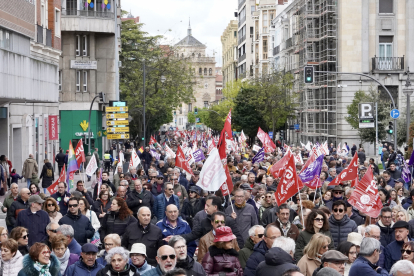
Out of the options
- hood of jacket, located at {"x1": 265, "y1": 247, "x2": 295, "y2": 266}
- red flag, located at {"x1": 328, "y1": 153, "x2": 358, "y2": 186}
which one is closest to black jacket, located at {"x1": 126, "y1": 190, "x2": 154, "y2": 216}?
red flag, located at {"x1": 328, "y1": 153, "x2": 358, "y2": 186}

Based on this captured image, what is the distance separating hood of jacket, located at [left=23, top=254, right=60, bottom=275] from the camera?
8.23m

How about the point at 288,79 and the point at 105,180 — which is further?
the point at 288,79

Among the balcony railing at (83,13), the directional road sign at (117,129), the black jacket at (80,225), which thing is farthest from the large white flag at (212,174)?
the balcony railing at (83,13)

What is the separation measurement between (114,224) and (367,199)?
3933 millimetres

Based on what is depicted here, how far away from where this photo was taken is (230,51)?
14712 cm

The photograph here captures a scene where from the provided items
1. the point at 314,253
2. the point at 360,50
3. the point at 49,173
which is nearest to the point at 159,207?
the point at 314,253

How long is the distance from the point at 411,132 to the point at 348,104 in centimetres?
1756

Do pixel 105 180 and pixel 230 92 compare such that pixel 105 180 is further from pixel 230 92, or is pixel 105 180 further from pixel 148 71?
pixel 230 92

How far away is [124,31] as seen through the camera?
7731 cm

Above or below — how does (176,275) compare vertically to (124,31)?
below

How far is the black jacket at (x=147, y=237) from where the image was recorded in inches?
390

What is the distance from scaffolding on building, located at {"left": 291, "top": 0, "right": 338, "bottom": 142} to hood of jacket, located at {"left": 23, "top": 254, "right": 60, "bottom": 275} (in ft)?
159

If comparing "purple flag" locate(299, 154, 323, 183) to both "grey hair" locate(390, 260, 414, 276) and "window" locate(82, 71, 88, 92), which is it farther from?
"window" locate(82, 71, 88, 92)

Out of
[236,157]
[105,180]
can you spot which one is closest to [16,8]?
[236,157]
